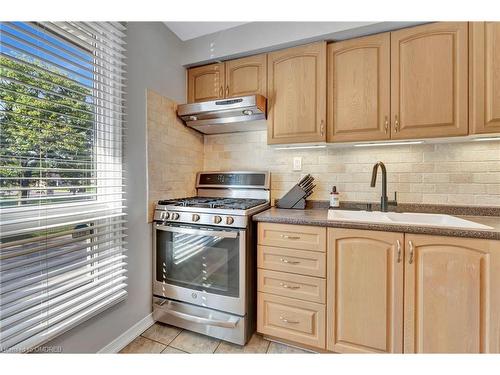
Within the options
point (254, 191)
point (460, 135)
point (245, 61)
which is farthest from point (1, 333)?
point (460, 135)

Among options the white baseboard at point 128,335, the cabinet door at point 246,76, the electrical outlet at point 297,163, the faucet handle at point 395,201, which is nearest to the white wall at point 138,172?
the white baseboard at point 128,335

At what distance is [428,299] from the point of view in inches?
51.0

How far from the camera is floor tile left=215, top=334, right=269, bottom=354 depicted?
5.26ft

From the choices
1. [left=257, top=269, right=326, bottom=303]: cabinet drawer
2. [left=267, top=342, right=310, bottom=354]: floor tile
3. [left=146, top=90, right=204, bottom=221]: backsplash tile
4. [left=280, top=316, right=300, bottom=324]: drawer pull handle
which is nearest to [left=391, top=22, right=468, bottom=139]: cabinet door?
[left=257, top=269, right=326, bottom=303]: cabinet drawer

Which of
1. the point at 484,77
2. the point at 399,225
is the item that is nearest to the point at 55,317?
the point at 399,225

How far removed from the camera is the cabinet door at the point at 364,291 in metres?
1.35

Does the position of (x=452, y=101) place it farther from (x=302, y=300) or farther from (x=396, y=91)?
(x=302, y=300)

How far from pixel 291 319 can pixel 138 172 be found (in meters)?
1.46

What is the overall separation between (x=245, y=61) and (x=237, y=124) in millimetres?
517

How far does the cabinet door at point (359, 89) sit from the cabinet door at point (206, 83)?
3.01ft

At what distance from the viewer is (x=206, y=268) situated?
1.73 metres

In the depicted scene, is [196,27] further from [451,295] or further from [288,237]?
[451,295]

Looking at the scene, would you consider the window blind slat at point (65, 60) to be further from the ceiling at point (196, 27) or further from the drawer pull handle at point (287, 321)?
the drawer pull handle at point (287, 321)

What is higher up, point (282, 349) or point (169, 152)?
point (169, 152)
